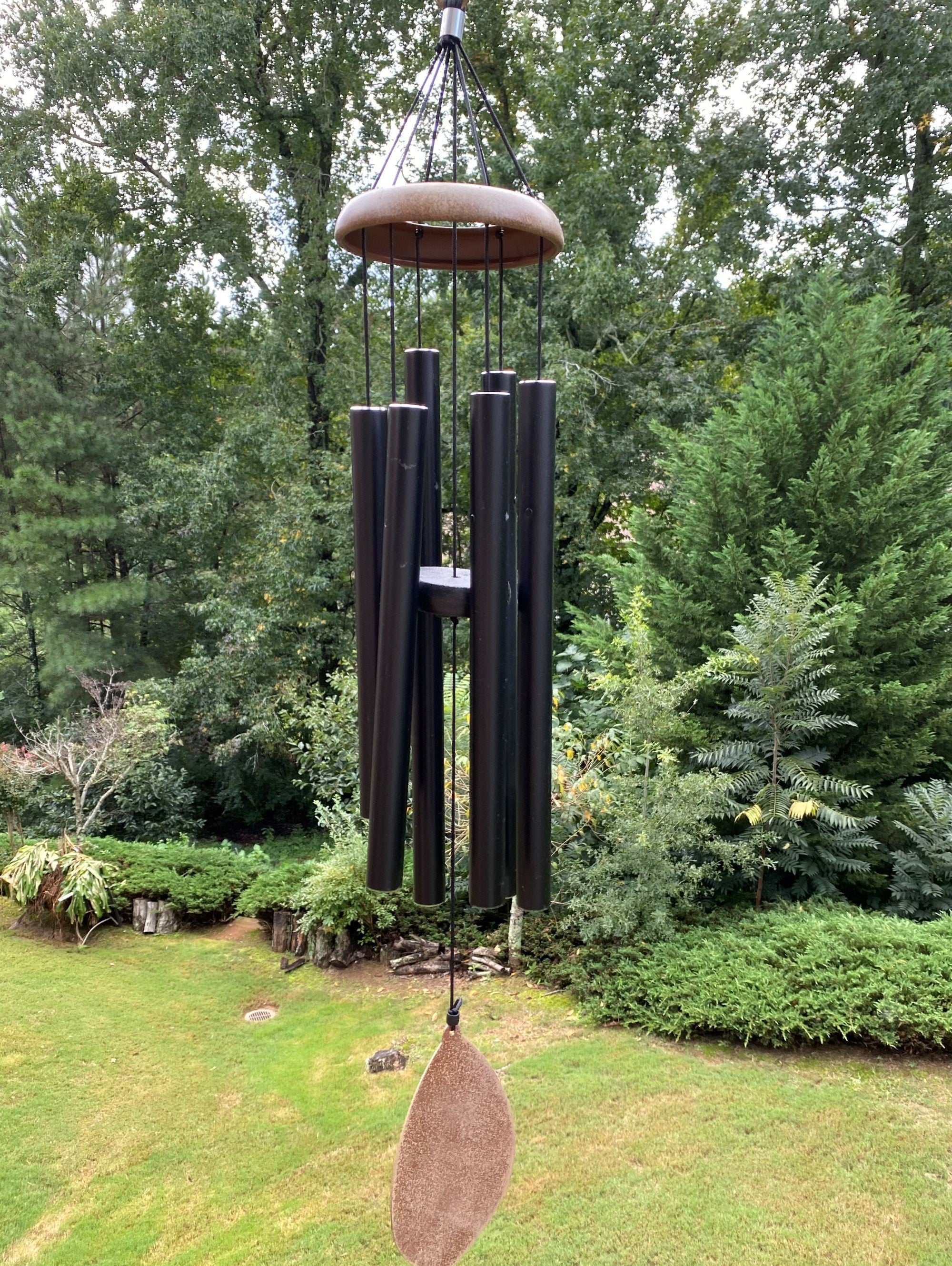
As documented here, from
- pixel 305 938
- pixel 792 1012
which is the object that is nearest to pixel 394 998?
pixel 305 938

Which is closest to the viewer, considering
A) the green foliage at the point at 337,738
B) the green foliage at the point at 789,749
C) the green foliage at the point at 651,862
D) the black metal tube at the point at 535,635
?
the black metal tube at the point at 535,635

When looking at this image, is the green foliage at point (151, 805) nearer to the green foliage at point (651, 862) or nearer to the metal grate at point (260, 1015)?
the metal grate at point (260, 1015)

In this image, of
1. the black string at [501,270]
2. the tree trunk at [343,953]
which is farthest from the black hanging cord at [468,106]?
the tree trunk at [343,953]

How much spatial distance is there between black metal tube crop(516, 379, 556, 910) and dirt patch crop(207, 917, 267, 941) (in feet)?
15.8

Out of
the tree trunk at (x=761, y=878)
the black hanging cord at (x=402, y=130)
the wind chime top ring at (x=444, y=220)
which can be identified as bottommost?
the tree trunk at (x=761, y=878)

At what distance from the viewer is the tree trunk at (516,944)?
16.6ft

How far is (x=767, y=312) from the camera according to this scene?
32.8ft

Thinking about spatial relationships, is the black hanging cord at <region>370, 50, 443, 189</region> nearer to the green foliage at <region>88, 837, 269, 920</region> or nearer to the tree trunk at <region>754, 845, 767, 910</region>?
the tree trunk at <region>754, 845, 767, 910</region>

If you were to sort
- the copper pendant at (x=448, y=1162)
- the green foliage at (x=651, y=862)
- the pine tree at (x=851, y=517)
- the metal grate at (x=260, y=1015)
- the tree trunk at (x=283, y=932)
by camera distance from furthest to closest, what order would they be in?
the tree trunk at (x=283, y=932) → the pine tree at (x=851, y=517) → the metal grate at (x=260, y=1015) → the green foliage at (x=651, y=862) → the copper pendant at (x=448, y=1162)

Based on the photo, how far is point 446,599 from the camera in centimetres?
176

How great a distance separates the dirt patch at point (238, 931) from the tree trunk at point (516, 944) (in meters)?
2.06

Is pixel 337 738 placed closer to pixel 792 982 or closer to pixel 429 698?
pixel 792 982

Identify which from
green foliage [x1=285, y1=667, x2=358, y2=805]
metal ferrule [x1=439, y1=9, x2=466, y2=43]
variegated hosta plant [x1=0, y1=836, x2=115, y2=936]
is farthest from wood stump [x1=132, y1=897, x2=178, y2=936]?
metal ferrule [x1=439, y1=9, x2=466, y2=43]

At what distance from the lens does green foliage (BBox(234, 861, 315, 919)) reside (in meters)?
5.86
